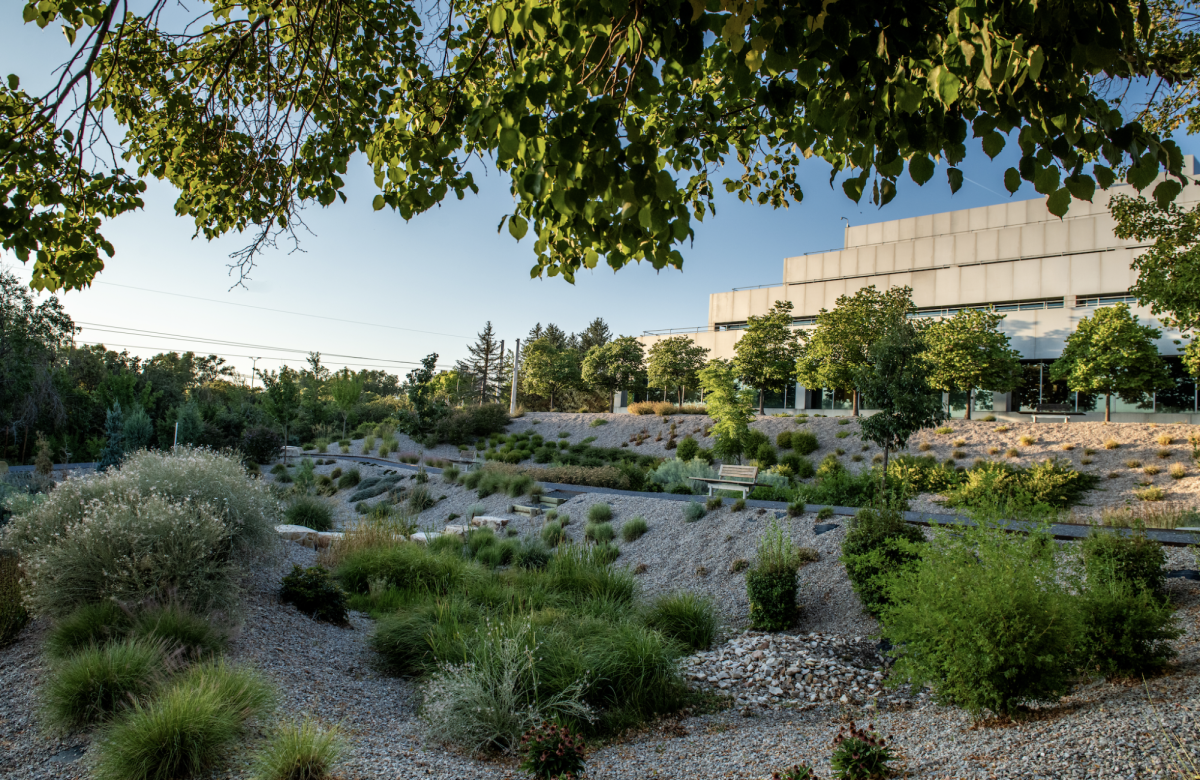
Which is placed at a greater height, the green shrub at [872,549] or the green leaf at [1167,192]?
the green leaf at [1167,192]

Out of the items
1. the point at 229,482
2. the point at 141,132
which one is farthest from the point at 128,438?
the point at 141,132

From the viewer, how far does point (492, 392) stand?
80125mm

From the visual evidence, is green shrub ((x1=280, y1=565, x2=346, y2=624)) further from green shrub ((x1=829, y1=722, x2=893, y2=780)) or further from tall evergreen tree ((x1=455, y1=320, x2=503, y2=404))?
tall evergreen tree ((x1=455, y1=320, x2=503, y2=404))

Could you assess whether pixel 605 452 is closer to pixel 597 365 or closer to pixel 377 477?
pixel 377 477

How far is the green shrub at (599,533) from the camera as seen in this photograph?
11.5m

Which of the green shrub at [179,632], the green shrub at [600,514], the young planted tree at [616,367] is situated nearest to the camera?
the green shrub at [179,632]

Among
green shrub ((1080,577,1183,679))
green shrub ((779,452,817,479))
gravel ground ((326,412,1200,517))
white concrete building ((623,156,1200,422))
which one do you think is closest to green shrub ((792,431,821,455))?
gravel ground ((326,412,1200,517))

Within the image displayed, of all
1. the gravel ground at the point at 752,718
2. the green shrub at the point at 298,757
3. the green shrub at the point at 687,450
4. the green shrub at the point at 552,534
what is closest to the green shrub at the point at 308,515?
the green shrub at the point at 552,534

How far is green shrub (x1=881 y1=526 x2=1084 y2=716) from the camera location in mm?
3861

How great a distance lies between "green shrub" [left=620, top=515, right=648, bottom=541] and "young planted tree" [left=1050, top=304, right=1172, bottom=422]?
19.9 metres

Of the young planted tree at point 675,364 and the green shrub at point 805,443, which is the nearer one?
the green shrub at point 805,443

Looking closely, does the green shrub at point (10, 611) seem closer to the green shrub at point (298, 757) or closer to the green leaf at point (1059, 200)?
the green shrub at point (298, 757)

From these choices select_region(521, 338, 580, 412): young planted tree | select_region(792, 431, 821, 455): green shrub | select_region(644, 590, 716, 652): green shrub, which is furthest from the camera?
select_region(521, 338, 580, 412): young planted tree

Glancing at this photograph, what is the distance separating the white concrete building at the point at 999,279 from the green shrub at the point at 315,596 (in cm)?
2949
